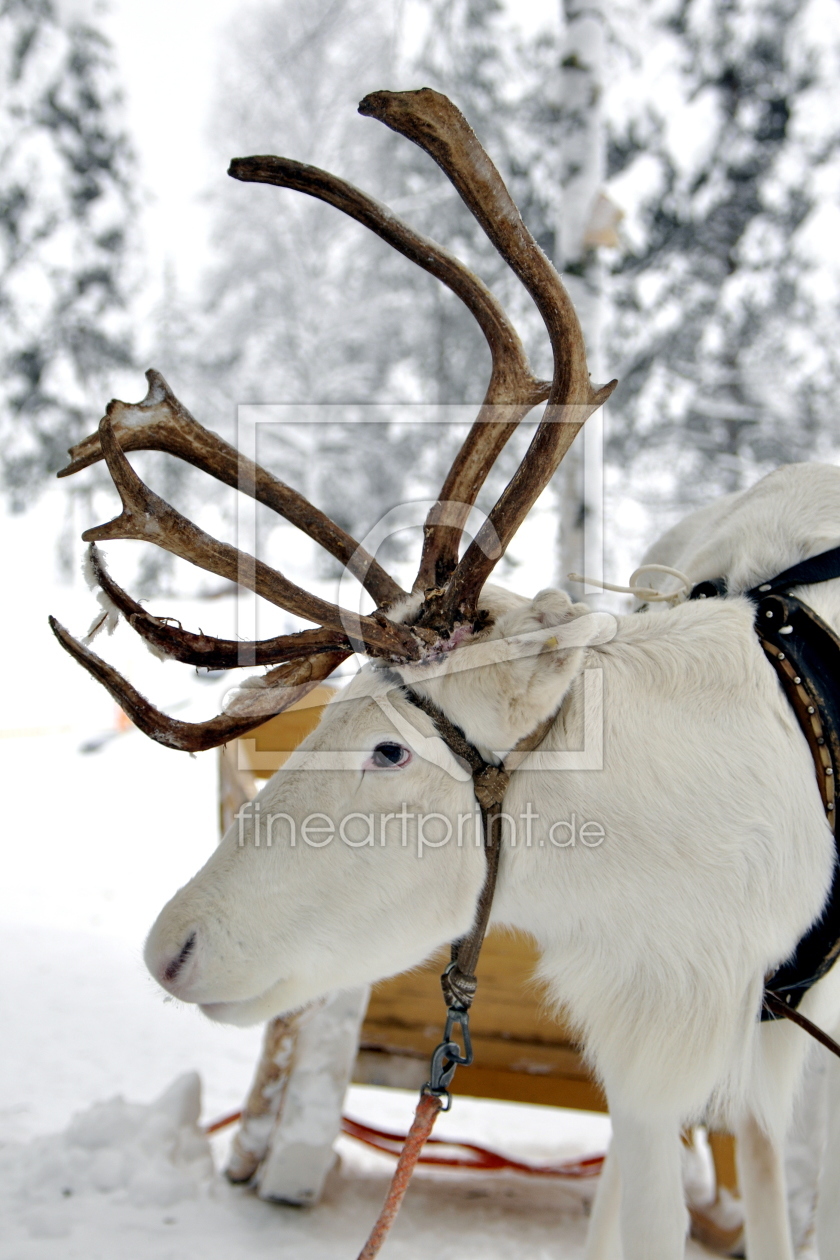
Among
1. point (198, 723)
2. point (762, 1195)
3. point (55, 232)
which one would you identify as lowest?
point (762, 1195)

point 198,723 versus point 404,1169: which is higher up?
point 198,723

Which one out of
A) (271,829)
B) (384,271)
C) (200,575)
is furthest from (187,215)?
(271,829)

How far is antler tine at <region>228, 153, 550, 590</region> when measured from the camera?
1.67 m

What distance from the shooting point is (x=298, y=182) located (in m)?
1.57

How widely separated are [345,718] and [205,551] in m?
0.38

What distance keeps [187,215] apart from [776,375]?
9.27 meters

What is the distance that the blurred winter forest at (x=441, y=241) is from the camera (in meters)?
8.56

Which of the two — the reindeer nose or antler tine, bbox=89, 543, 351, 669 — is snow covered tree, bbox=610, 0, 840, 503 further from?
the reindeer nose

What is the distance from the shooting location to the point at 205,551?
157 cm

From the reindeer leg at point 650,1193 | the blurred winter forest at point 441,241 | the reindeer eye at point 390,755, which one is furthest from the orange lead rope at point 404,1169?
the blurred winter forest at point 441,241

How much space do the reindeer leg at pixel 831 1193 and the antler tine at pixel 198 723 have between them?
1.27 metres

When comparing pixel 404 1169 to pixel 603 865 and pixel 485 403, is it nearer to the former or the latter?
pixel 603 865

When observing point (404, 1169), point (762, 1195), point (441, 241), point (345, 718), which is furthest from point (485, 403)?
point (441, 241)

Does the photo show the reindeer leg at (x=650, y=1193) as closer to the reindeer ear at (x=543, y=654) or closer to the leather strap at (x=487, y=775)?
the leather strap at (x=487, y=775)
